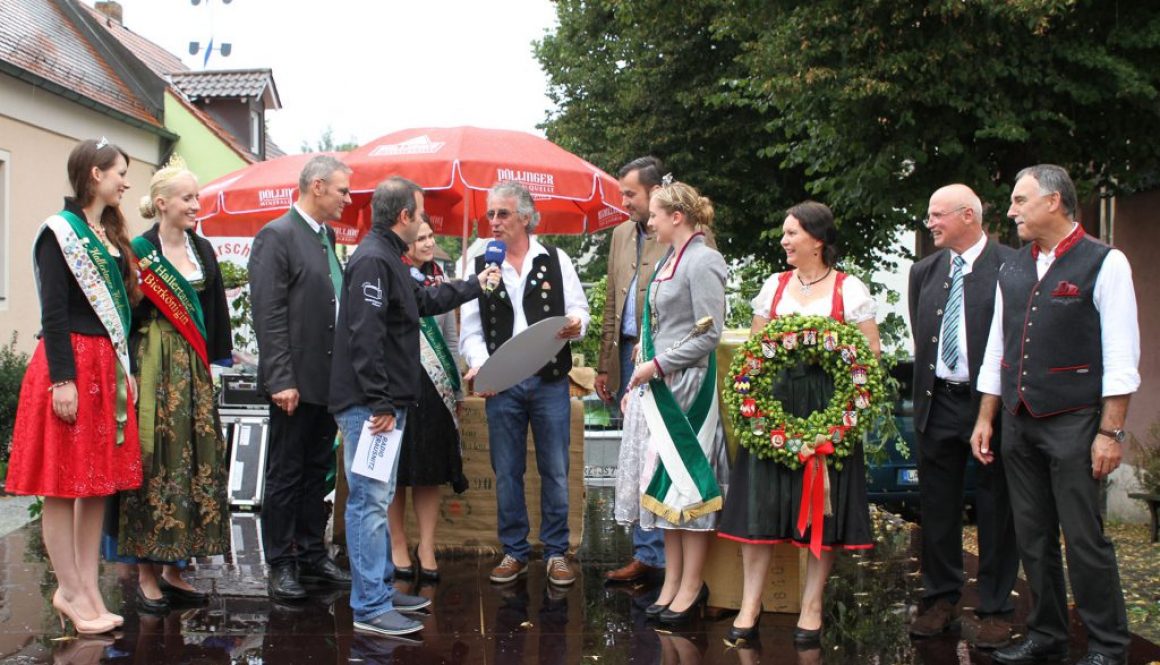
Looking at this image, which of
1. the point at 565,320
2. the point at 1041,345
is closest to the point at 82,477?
the point at 565,320

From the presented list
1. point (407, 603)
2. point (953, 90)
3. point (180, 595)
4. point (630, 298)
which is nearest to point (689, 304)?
point (630, 298)

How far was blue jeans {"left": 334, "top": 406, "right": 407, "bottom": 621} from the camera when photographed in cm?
488

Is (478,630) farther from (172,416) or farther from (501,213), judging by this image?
(501,213)

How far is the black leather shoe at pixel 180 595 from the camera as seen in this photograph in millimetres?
5574

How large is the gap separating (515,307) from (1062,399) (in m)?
2.79

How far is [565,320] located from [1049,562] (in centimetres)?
249

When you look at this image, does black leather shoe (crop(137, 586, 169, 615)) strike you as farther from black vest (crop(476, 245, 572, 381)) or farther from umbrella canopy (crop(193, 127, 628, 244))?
umbrella canopy (crop(193, 127, 628, 244))

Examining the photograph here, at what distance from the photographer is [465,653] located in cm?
479

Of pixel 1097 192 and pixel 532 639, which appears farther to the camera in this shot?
pixel 1097 192

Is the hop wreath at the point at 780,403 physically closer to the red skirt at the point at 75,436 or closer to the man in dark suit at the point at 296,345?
the man in dark suit at the point at 296,345

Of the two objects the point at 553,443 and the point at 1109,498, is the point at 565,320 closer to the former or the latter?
the point at 553,443

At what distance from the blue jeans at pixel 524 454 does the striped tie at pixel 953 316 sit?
2021mm

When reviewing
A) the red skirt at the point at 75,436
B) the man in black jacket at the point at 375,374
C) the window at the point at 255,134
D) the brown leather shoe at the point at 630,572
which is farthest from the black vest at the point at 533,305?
the window at the point at 255,134

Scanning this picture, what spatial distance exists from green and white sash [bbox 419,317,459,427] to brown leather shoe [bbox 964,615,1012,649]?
294cm
